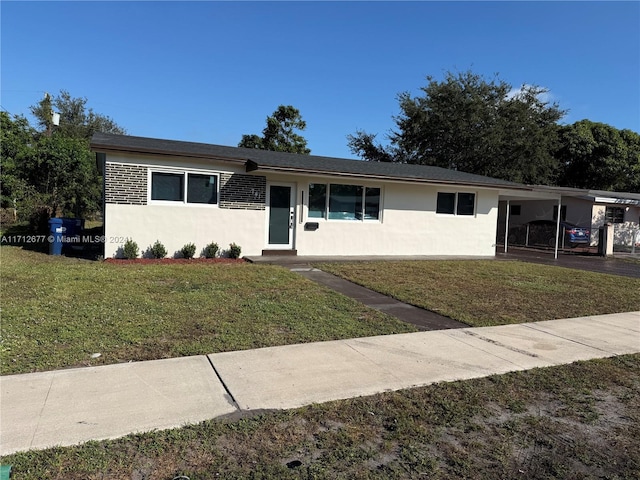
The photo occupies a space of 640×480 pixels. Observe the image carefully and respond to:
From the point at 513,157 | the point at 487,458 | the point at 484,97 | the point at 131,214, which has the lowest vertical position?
the point at 487,458

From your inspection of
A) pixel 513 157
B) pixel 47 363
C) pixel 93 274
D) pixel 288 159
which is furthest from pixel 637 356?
pixel 513 157

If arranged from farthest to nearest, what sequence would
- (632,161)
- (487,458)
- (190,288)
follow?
(632,161) < (190,288) < (487,458)

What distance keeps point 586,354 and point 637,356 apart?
2.00 feet

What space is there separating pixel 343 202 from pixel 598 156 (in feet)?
104

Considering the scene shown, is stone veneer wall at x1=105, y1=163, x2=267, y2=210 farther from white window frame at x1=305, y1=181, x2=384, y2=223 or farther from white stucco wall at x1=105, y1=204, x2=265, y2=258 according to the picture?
white window frame at x1=305, y1=181, x2=384, y2=223

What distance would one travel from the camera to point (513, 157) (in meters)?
31.4

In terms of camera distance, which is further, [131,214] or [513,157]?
[513,157]

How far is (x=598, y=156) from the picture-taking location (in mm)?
36031

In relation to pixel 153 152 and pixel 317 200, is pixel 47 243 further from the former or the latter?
pixel 317 200

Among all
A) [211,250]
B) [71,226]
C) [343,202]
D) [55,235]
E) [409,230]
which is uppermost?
[343,202]

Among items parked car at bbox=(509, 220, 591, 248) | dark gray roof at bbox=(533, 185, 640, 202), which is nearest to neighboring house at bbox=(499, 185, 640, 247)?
dark gray roof at bbox=(533, 185, 640, 202)

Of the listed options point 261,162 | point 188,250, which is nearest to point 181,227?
point 188,250

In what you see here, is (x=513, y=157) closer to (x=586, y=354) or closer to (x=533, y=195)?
(x=533, y=195)

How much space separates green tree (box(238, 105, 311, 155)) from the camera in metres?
36.7
